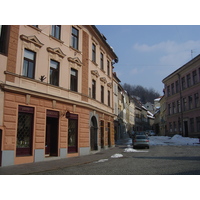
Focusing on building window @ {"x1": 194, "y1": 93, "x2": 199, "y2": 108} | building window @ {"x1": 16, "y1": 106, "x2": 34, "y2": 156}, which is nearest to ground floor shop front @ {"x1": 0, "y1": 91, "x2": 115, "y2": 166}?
building window @ {"x1": 16, "y1": 106, "x2": 34, "y2": 156}

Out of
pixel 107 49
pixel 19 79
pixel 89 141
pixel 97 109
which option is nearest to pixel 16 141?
pixel 19 79

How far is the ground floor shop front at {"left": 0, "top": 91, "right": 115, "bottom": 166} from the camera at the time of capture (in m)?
11.5

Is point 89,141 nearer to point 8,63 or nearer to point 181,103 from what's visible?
point 8,63

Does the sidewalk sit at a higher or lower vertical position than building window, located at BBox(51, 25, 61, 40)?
lower

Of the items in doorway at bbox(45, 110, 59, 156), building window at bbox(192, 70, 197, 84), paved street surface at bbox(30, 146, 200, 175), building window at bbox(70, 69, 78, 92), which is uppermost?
building window at bbox(192, 70, 197, 84)

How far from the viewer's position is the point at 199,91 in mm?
35125

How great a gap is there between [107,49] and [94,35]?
437cm

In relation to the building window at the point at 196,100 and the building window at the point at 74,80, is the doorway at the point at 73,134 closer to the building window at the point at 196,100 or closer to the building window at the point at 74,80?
the building window at the point at 74,80

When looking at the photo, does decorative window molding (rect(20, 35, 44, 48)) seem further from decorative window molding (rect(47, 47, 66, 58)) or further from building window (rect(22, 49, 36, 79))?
decorative window molding (rect(47, 47, 66, 58))

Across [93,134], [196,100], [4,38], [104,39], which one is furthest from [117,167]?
[196,100]

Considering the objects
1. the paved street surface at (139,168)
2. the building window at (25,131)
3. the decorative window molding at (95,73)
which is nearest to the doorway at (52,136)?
the building window at (25,131)

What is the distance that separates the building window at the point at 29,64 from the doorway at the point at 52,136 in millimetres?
3107

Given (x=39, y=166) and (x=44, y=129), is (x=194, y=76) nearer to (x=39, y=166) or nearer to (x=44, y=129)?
(x=44, y=129)

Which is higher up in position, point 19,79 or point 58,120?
point 19,79
